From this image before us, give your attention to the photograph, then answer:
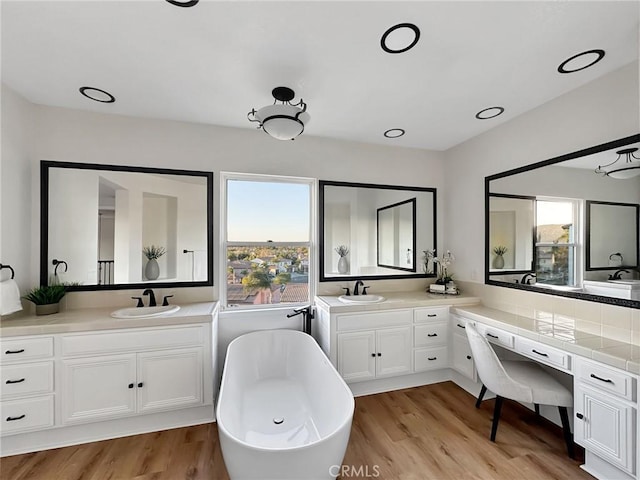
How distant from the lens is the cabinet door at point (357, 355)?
2539mm

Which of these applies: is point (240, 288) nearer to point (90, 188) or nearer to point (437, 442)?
point (90, 188)

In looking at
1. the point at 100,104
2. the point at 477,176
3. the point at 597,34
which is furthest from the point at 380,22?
the point at 100,104

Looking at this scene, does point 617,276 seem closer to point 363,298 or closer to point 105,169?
point 363,298

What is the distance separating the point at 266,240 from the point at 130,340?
1414mm

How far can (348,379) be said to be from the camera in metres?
2.54

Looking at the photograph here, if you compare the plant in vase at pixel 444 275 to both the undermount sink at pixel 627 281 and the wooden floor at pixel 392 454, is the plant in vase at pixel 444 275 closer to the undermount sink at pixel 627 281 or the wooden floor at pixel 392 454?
the wooden floor at pixel 392 454

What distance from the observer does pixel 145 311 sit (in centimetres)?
239

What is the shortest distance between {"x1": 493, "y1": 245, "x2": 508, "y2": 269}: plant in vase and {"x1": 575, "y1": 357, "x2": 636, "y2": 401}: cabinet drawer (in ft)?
3.70

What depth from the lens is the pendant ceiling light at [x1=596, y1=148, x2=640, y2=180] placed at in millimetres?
1795

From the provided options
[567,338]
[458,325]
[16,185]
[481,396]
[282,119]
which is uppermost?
[282,119]

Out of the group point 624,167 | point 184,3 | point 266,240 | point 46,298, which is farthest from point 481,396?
point 46,298

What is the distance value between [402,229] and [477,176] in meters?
0.95

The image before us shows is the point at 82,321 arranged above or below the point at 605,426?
above

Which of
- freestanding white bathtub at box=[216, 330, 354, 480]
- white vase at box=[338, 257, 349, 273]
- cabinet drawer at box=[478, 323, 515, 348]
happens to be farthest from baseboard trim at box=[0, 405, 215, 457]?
cabinet drawer at box=[478, 323, 515, 348]
